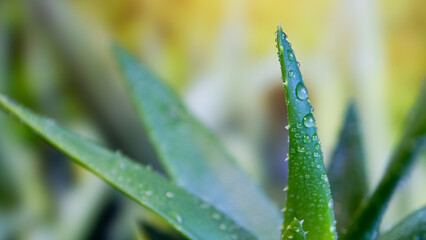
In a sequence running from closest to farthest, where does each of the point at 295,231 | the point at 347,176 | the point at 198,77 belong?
the point at 295,231
the point at 347,176
the point at 198,77

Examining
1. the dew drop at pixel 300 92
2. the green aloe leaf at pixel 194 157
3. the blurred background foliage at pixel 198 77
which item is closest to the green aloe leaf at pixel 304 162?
the dew drop at pixel 300 92

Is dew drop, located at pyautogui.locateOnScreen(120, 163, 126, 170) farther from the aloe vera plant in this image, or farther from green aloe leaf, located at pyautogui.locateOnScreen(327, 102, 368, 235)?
green aloe leaf, located at pyautogui.locateOnScreen(327, 102, 368, 235)

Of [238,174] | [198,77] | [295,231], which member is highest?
[198,77]

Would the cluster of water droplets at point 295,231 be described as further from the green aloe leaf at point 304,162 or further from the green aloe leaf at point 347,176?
the green aloe leaf at point 347,176

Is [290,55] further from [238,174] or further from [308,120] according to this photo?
[238,174]

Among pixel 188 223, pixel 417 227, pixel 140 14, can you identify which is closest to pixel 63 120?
pixel 140 14

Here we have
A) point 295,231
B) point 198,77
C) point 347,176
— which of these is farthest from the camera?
point 198,77

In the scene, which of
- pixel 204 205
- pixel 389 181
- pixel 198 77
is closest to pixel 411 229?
pixel 389 181

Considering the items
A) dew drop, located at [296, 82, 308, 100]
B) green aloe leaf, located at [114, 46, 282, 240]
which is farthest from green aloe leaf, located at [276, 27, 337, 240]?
green aloe leaf, located at [114, 46, 282, 240]
